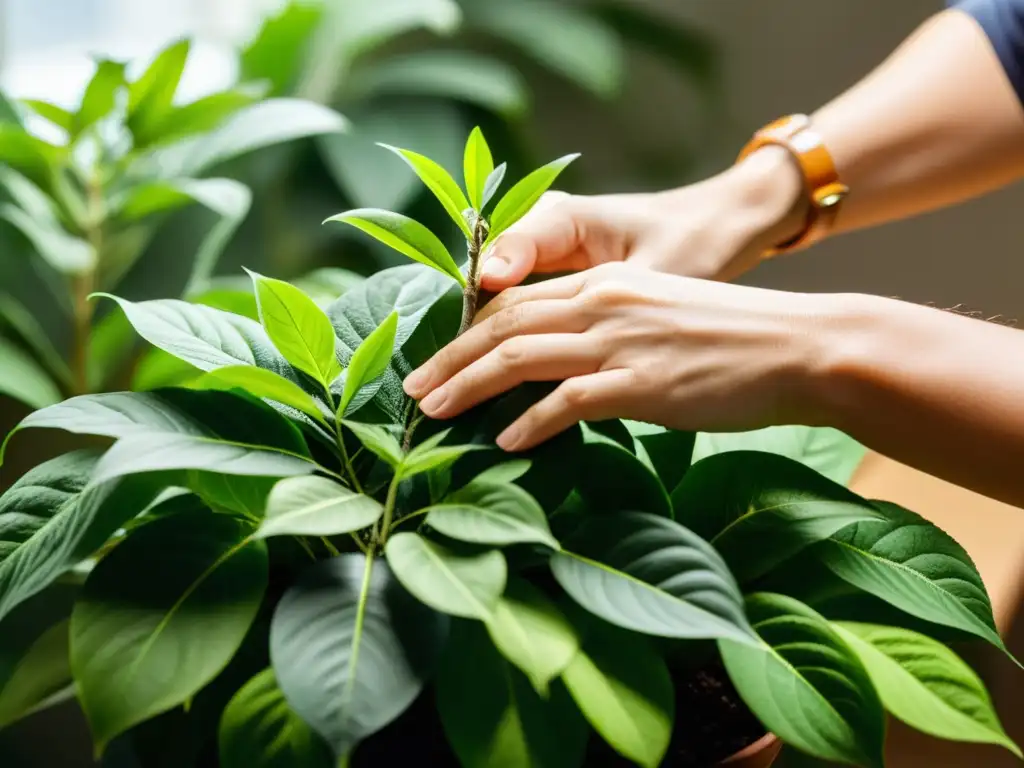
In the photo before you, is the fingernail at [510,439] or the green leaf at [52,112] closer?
the fingernail at [510,439]

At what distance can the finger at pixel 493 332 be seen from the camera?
Result: 1.82 feet

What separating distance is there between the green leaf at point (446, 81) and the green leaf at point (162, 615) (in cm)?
112

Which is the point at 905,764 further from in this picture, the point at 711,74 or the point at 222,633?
the point at 711,74

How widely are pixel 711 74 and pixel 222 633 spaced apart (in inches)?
59.7

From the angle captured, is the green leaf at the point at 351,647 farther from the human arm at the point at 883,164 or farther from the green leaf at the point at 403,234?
the human arm at the point at 883,164

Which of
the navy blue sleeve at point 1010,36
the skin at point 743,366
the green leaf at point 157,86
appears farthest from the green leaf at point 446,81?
the skin at point 743,366

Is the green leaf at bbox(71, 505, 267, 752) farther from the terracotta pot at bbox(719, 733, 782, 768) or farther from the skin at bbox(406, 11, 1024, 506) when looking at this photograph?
the terracotta pot at bbox(719, 733, 782, 768)

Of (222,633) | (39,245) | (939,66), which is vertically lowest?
(39,245)

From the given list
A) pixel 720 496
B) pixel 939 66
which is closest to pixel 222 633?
pixel 720 496

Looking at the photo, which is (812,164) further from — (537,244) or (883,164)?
(537,244)

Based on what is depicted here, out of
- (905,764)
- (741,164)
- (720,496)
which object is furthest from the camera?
(741,164)

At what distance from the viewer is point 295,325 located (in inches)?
19.9

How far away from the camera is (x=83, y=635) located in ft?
1.36

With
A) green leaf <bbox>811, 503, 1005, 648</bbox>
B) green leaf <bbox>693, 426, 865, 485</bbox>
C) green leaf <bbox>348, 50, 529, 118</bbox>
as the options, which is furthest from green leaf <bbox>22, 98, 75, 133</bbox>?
green leaf <bbox>811, 503, 1005, 648</bbox>
